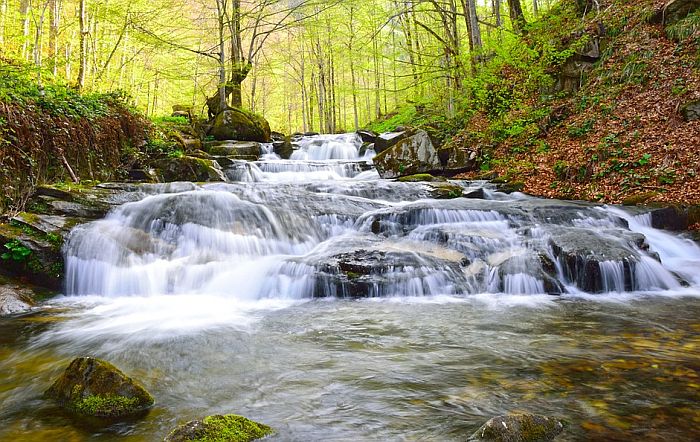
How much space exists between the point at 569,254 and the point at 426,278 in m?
2.14

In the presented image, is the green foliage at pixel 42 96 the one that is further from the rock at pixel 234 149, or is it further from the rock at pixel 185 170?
the rock at pixel 234 149

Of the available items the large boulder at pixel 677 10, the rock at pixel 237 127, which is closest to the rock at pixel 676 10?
the large boulder at pixel 677 10

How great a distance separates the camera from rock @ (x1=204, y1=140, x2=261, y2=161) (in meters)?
15.1

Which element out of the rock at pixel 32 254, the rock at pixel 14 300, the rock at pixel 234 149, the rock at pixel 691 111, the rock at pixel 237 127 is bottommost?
the rock at pixel 14 300

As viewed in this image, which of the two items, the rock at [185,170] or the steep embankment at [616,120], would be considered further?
the rock at [185,170]

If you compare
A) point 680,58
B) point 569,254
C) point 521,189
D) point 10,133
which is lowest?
point 569,254

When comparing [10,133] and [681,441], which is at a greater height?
[10,133]

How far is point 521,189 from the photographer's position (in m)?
11.2

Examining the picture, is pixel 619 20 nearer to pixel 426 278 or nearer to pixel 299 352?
pixel 426 278

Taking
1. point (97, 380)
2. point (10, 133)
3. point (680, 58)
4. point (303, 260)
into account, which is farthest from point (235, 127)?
point (97, 380)

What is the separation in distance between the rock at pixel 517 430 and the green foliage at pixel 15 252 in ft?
21.0

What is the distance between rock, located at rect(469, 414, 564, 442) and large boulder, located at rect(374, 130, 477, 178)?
38.0 feet

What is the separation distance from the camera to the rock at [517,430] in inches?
87.3

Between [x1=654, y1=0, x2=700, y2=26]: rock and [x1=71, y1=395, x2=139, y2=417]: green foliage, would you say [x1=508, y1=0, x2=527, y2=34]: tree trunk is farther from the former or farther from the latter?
[x1=71, y1=395, x2=139, y2=417]: green foliage
